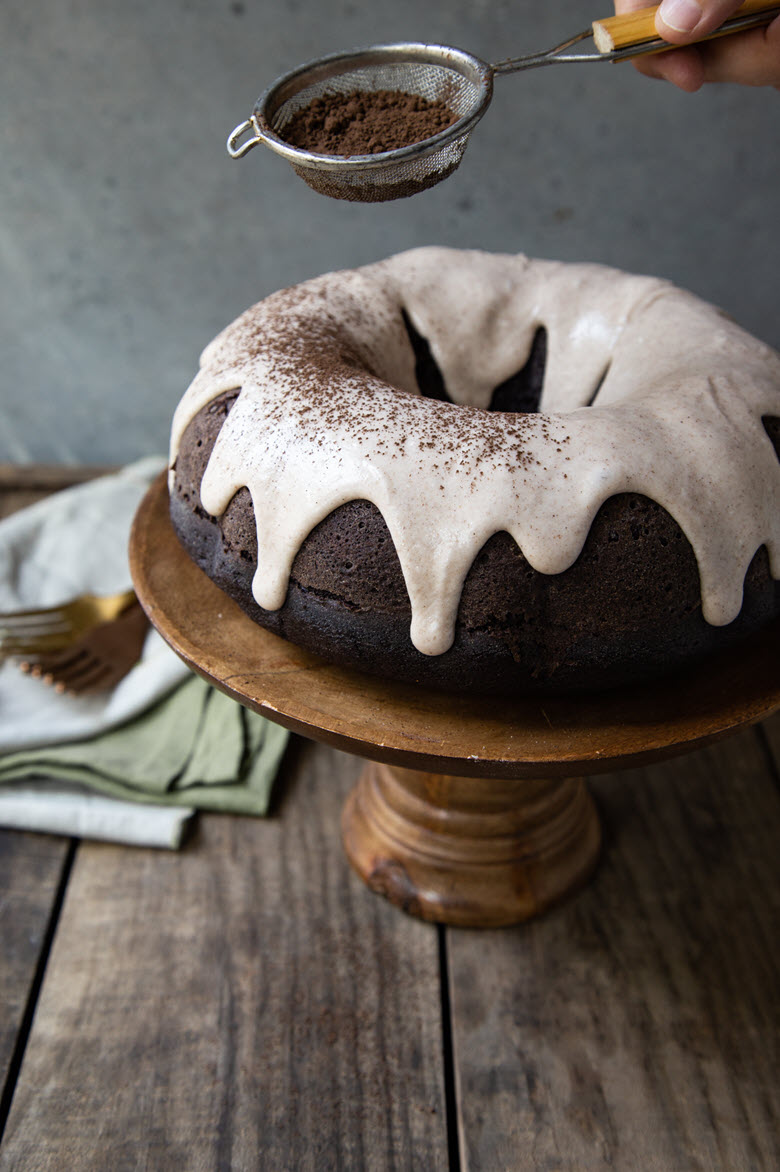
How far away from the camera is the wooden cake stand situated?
104cm

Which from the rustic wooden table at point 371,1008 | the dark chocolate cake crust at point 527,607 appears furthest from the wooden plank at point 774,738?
→ the dark chocolate cake crust at point 527,607

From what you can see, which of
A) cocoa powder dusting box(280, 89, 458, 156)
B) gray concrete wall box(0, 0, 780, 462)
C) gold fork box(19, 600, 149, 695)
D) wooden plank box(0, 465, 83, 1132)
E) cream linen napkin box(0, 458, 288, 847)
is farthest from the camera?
gray concrete wall box(0, 0, 780, 462)

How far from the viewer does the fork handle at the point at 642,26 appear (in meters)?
1.08

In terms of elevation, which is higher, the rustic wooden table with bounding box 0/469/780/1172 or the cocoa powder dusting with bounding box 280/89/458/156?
the cocoa powder dusting with bounding box 280/89/458/156

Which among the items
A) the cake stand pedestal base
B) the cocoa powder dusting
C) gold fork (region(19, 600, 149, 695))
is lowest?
the cake stand pedestal base

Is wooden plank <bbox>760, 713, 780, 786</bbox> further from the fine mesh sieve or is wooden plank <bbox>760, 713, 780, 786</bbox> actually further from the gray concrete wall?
the fine mesh sieve

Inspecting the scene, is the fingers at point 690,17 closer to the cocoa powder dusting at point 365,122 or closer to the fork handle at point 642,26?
the fork handle at point 642,26

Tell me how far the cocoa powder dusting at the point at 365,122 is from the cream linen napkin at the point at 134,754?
85 cm

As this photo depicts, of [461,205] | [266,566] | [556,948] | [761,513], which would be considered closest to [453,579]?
[266,566]

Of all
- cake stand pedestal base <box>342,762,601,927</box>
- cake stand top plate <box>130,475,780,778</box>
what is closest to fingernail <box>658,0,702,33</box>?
cake stand top plate <box>130,475,780,778</box>

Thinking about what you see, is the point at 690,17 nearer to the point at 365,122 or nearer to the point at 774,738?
the point at 365,122

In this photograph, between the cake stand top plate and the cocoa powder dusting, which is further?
the cocoa powder dusting

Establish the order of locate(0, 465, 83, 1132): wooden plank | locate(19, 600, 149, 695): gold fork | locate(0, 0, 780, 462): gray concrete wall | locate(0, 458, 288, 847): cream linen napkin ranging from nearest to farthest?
1. locate(0, 465, 83, 1132): wooden plank
2. locate(0, 458, 288, 847): cream linen napkin
3. locate(19, 600, 149, 695): gold fork
4. locate(0, 0, 780, 462): gray concrete wall

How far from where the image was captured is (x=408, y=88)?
1223mm
